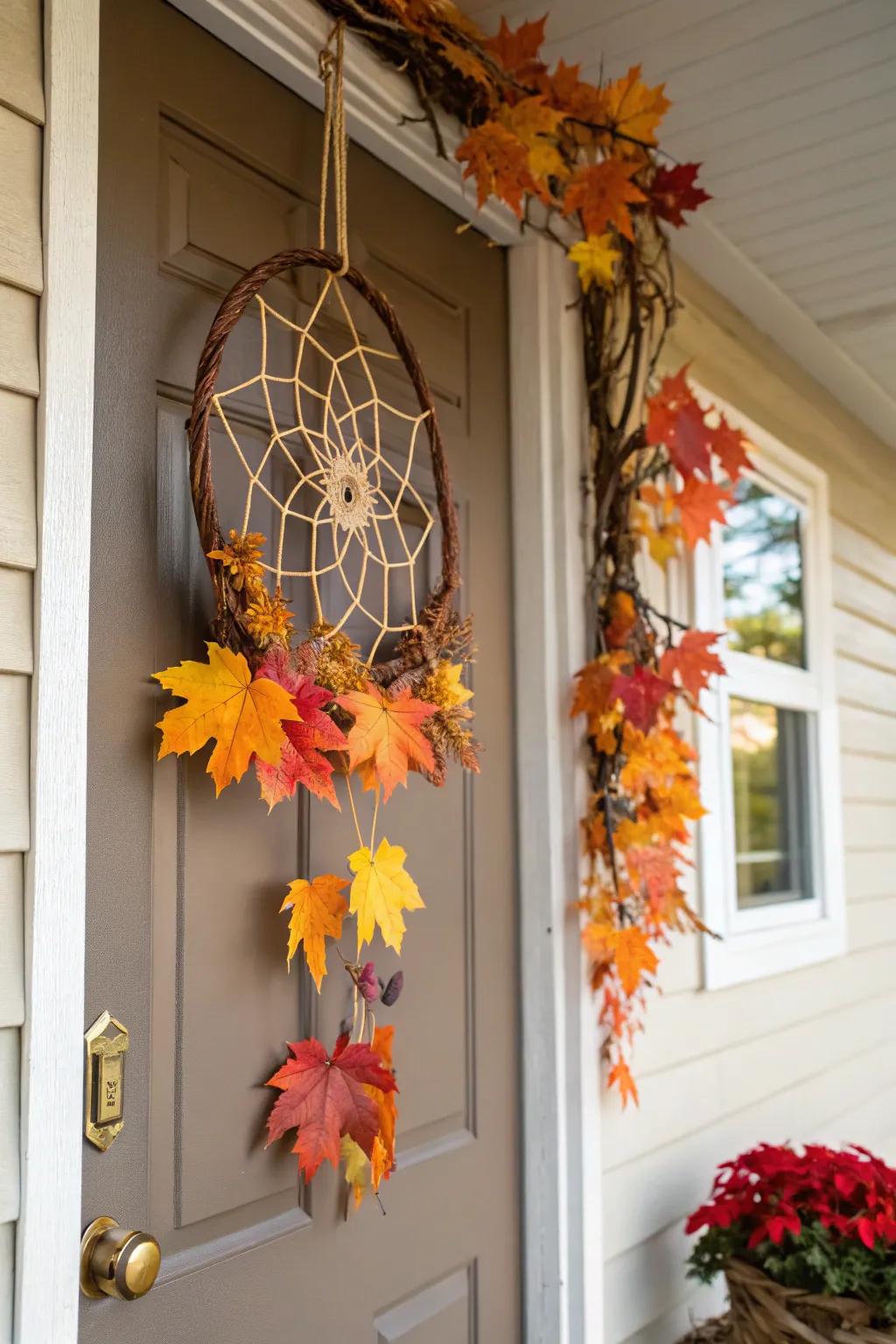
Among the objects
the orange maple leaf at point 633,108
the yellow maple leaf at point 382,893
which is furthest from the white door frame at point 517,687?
the yellow maple leaf at point 382,893

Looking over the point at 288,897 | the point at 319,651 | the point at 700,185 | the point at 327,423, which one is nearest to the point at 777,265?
the point at 700,185

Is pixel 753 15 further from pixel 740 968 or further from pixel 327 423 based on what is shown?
pixel 740 968

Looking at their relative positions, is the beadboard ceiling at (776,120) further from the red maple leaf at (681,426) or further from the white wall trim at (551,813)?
the red maple leaf at (681,426)

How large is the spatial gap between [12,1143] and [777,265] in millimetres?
2276

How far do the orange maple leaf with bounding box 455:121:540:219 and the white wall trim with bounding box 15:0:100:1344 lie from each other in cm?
60

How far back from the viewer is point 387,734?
1225 millimetres

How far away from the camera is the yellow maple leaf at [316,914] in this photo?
1199mm

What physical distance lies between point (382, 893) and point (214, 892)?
0.19 m

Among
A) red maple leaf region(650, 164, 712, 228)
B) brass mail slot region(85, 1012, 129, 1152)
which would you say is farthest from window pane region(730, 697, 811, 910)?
brass mail slot region(85, 1012, 129, 1152)

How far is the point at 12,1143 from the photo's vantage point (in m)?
0.95

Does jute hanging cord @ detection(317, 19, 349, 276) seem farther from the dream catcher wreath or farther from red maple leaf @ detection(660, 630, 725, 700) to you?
red maple leaf @ detection(660, 630, 725, 700)

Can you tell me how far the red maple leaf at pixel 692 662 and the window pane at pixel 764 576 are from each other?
82 cm

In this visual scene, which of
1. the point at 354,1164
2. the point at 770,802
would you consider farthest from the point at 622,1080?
the point at 770,802

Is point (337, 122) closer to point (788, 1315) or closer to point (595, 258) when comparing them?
point (595, 258)
